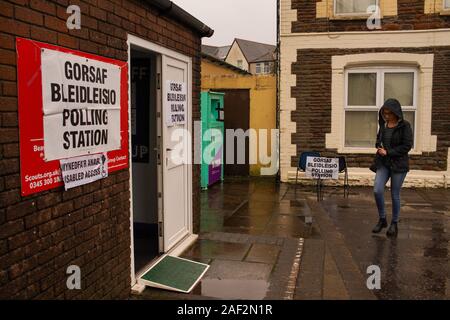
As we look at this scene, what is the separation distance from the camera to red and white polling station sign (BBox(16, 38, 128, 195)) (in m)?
3.18

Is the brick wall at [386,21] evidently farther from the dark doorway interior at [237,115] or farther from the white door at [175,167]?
the white door at [175,167]

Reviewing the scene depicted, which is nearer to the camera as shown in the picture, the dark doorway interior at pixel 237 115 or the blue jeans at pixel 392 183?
the blue jeans at pixel 392 183

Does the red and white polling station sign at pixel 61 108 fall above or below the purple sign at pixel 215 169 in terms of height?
above

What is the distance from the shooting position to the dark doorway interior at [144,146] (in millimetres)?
6871

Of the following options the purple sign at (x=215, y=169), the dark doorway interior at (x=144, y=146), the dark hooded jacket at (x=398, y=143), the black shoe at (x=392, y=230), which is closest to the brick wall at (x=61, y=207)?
the dark doorway interior at (x=144, y=146)

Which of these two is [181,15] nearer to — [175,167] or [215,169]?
[175,167]

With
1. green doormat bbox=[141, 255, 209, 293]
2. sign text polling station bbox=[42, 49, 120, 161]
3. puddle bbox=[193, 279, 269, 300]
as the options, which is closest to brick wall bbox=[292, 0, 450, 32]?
green doormat bbox=[141, 255, 209, 293]

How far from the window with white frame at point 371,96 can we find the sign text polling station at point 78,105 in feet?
27.6

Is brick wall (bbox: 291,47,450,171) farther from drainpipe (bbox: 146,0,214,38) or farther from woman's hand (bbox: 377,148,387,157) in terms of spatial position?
drainpipe (bbox: 146,0,214,38)

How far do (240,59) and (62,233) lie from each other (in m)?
64.2

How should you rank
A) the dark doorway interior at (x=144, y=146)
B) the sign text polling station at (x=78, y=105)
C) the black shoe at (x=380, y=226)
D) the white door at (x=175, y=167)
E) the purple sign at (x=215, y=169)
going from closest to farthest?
the sign text polling station at (x=78, y=105)
the white door at (x=175, y=167)
the dark doorway interior at (x=144, y=146)
the black shoe at (x=380, y=226)
the purple sign at (x=215, y=169)

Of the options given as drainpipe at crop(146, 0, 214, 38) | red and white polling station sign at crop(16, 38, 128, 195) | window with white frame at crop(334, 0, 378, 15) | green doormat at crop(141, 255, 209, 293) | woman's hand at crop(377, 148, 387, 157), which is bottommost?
green doormat at crop(141, 255, 209, 293)

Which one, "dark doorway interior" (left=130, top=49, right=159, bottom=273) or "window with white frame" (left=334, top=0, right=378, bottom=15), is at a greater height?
"window with white frame" (left=334, top=0, right=378, bottom=15)

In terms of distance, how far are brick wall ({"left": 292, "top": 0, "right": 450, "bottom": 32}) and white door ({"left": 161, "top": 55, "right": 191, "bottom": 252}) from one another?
240 inches
